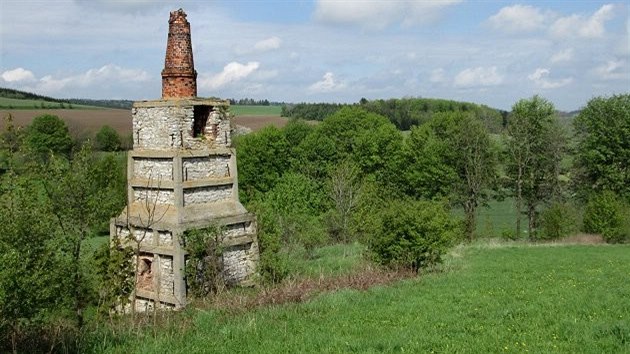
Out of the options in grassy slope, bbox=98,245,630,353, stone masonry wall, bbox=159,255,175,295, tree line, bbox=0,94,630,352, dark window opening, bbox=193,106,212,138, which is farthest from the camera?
tree line, bbox=0,94,630,352

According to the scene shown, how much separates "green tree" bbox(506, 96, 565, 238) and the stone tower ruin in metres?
31.8

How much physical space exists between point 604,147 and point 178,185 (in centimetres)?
3727

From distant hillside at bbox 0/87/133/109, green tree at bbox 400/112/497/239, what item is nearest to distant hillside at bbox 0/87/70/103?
distant hillside at bbox 0/87/133/109

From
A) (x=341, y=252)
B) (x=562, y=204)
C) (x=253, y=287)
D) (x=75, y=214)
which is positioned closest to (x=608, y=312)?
(x=253, y=287)

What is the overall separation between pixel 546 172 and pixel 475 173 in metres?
5.77

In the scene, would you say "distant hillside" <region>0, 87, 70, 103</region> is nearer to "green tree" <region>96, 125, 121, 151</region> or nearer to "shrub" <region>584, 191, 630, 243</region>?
"green tree" <region>96, 125, 121, 151</region>

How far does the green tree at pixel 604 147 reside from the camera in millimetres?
42969

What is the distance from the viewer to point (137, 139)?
17641 mm

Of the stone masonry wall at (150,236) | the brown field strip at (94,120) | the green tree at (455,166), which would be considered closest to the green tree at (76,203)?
the stone masonry wall at (150,236)

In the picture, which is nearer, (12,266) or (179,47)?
(12,266)

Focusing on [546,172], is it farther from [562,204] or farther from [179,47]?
[179,47]

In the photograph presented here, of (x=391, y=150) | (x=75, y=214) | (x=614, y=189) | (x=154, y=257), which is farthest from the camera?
(x=391, y=150)

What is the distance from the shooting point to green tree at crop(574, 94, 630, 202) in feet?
141

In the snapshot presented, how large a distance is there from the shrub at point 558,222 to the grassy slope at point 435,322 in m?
24.2
